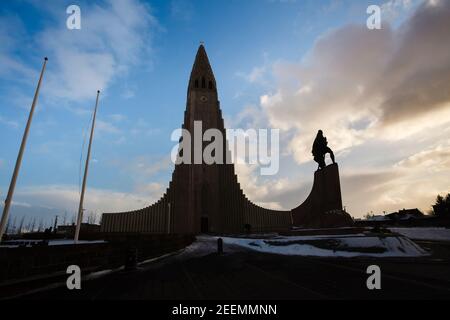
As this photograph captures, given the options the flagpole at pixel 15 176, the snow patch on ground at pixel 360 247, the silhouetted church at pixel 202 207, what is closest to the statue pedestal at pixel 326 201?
the snow patch on ground at pixel 360 247

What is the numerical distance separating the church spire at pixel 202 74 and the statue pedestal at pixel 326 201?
47455 mm

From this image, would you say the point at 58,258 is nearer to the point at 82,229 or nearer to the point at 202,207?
the point at 202,207

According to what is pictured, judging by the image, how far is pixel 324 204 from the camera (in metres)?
25.2

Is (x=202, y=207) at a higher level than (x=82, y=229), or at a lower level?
higher

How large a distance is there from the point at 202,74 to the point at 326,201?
54.0 metres

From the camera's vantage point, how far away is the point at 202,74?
68562mm

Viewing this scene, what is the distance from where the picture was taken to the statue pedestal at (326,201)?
22719 mm

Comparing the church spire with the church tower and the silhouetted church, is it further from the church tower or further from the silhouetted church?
the church tower

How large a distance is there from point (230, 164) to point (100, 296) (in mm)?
54293

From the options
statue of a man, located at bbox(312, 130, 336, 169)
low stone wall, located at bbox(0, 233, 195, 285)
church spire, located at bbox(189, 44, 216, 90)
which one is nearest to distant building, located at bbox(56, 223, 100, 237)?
low stone wall, located at bbox(0, 233, 195, 285)

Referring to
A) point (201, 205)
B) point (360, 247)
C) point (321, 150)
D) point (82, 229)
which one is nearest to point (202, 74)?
point (201, 205)

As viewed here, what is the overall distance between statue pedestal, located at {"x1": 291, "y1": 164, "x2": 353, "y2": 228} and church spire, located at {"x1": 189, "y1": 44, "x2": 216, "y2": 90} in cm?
4745

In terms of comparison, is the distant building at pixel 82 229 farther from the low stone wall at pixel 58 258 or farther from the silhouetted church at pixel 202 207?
the low stone wall at pixel 58 258
